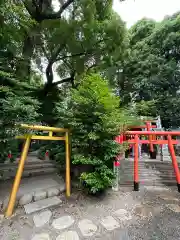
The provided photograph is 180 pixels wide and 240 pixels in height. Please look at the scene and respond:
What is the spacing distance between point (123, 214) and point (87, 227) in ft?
2.68

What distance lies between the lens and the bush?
141 inches

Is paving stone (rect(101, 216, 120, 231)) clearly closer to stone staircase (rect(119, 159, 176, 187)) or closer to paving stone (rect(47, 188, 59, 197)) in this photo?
paving stone (rect(47, 188, 59, 197))

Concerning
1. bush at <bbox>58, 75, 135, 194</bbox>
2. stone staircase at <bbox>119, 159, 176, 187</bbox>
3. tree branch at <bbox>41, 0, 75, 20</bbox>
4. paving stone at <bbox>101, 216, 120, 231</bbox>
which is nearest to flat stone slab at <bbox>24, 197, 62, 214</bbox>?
bush at <bbox>58, 75, 135, 194</bbox>

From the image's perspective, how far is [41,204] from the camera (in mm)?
3172

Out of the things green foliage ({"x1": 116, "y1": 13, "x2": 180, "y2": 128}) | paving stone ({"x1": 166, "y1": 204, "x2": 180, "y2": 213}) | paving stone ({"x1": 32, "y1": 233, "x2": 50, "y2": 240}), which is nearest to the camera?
paving stone ({"x1": 32, "y1": 233, "x2": 50, "y2": 240})

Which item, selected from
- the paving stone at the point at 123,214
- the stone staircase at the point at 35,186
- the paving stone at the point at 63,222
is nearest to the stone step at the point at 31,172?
the stone staircase at the point at 35,186

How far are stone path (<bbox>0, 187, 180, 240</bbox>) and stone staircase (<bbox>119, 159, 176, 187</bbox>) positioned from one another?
0.70 meters

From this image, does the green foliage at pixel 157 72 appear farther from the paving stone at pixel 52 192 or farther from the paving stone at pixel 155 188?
the paving stone at pixel 52 192

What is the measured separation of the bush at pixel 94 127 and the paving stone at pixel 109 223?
2.29 ft

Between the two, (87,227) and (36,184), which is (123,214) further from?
(36,184)

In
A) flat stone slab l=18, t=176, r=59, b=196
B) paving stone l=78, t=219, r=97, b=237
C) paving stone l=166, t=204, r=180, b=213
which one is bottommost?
paving stone l=166, t=204, r=180, b=213

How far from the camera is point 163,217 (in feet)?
9.79

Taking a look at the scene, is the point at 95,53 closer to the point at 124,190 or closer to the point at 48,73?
the point at 48,73

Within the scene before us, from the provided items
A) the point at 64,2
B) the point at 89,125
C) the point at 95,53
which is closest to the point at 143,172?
the point at 89,125
